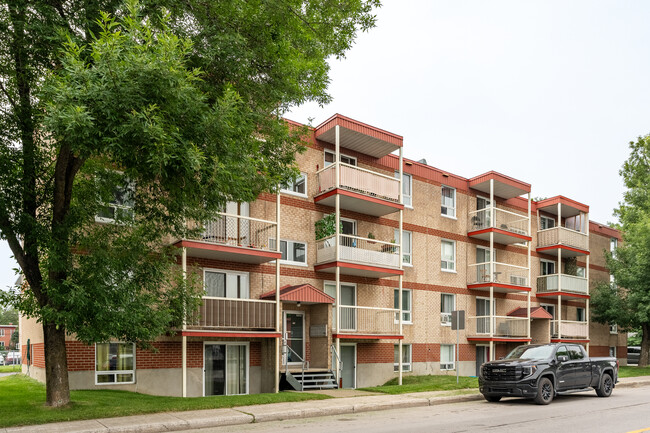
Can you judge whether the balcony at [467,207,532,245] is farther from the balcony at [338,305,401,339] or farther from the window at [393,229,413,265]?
the balcony at [338,305,401,339]

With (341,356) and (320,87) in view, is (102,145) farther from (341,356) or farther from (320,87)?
(341,356)

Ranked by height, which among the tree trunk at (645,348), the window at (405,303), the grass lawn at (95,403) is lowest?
the tree trunk at (645,348)

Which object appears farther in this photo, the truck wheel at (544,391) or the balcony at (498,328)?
the balcony at (498,328)

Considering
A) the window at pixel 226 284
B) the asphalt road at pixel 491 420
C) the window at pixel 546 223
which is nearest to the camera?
the asphalt road at pixel 491 420

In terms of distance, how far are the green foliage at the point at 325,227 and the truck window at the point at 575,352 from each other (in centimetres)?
947

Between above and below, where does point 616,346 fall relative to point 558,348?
below

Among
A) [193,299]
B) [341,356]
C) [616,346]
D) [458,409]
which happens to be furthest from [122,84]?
[616,346]

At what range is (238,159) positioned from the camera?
11836 mm

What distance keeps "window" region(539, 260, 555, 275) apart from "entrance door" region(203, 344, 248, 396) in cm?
2067

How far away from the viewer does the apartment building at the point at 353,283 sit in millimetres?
18281

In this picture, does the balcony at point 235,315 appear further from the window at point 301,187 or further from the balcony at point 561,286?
the balcony at point 561,286

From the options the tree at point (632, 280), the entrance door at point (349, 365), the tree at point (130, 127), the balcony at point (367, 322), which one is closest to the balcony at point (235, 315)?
the tree at point (130, 127)

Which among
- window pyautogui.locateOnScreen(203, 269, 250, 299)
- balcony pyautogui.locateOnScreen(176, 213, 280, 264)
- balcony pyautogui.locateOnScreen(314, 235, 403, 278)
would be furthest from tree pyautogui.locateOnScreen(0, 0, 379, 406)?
balcony pyautogui.locateOnScreen(314, 235, 403, 278)

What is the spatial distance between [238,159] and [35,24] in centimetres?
462
